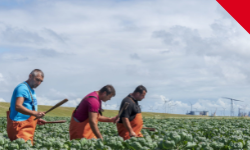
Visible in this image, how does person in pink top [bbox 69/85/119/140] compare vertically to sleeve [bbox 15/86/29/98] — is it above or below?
below

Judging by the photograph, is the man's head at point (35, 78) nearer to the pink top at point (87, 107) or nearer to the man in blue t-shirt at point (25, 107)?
the man in blue t-shirt at point (25, 107)

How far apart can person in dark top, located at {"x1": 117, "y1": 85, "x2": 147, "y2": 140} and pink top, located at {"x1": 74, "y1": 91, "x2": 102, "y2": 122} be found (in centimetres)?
97

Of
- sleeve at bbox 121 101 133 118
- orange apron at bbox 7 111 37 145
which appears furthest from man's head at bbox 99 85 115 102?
orange apron at bbox 7 111 37 145

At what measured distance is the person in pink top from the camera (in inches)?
251

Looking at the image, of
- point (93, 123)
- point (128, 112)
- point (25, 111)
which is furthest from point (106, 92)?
point (25, 111)

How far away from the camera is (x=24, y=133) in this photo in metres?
6.61

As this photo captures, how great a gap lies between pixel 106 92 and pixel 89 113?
55cm

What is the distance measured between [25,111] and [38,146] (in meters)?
0.78

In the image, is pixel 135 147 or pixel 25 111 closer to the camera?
pixel 135 147

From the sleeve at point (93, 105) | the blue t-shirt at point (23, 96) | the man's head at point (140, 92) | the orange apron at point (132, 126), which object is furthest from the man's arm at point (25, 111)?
the man's head at point (140, 92)

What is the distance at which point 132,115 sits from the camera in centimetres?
784

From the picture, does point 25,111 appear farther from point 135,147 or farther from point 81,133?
point 135,147

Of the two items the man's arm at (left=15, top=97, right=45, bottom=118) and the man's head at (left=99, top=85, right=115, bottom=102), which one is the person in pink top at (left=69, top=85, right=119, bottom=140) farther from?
the man's arm at (left=15, top=97, right=45, bottom=118)

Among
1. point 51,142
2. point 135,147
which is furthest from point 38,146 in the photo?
point 135,147
